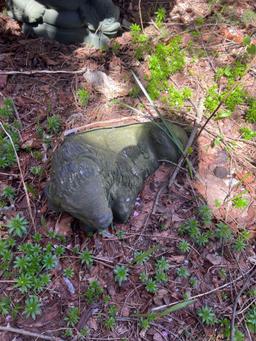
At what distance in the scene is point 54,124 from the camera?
→ 3307mm

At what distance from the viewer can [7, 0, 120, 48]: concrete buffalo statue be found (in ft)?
13.0

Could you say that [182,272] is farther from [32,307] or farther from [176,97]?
[176,97]

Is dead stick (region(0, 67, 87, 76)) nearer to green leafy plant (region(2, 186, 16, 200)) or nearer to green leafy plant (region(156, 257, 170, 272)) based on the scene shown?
green leafy plant (region(2, 186, 16, 200))

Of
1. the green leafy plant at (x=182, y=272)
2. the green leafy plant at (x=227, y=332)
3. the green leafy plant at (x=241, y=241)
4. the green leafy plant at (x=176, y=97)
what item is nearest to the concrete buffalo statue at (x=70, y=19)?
the green leafy plant at (x=176, y=97)

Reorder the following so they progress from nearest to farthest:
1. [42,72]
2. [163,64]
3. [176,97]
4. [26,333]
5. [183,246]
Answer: [26,333], [183,246], [176,97], [42,72], [163,64]

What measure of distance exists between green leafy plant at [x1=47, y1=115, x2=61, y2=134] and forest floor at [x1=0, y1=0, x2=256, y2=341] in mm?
12

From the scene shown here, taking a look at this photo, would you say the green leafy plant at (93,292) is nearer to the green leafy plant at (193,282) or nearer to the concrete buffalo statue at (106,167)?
the concrete buffalo statue at (106,167)

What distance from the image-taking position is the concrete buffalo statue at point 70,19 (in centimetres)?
397

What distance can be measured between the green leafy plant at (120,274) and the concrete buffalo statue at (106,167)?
12.7 inches

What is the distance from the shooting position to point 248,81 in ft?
13.0

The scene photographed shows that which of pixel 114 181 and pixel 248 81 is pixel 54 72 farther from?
pixel 248 81

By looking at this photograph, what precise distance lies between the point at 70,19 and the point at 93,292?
293 centimetres

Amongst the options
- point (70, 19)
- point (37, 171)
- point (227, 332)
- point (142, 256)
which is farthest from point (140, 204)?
point (70, 19)

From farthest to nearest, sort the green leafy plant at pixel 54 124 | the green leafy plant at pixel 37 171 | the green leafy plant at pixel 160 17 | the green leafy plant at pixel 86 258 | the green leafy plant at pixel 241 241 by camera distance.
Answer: the green leafy plant at pixel 160 17 → the green leafy plant at pixel 54 124 → the green leafy plant at pixel 37 171 → the green leafy plant at pixel 241 241 → the green leafy plant at pixel 86 258
